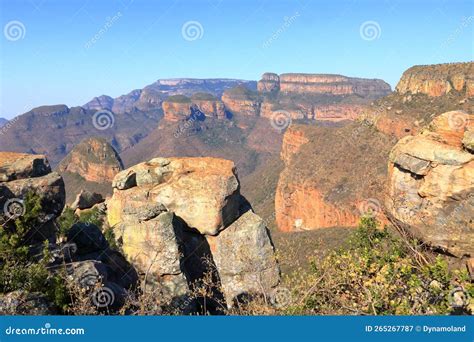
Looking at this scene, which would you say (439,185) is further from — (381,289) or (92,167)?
(92,167)

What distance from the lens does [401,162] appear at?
20.6m

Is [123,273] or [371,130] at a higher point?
[371,130]

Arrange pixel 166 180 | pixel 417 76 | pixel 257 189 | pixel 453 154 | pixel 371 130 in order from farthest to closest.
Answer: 1. pixel 257 189
2. pixel 417 76
3. pixel 371 130
4. pixel 166 180
5. pixel 453 154

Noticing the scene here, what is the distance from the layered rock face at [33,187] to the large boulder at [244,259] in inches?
322

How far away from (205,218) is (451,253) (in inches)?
478

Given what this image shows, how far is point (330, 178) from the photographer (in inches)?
3880

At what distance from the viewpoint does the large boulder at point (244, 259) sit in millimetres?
21734

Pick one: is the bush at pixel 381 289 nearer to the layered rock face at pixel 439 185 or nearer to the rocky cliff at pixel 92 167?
the layered rock face at pixel 439 185


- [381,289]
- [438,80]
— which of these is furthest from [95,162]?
[381,289]

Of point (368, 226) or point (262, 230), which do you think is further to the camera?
point (262, 230)

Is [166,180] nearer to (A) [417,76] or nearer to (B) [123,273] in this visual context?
(B) [123,273]

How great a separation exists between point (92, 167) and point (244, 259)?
168596 mm

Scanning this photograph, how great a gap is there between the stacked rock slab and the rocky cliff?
501 ft

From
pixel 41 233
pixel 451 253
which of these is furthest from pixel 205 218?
pixel 451 253
